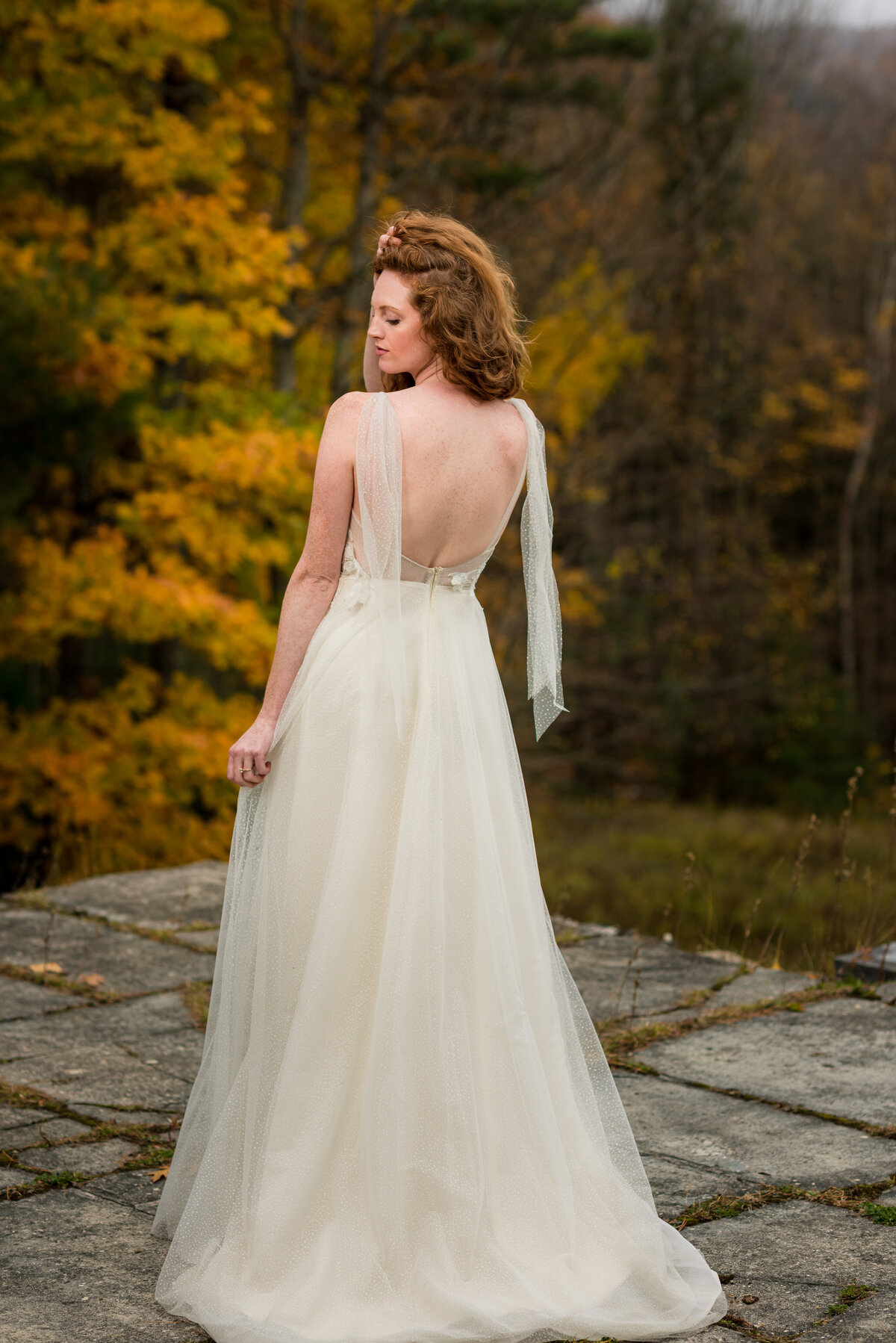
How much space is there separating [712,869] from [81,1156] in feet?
29.0

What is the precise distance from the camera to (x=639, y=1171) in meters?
2.52

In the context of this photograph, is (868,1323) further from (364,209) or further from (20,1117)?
(364,209)

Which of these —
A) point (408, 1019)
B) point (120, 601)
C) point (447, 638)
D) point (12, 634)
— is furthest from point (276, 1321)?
point (12, 634)

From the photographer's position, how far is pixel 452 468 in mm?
2457

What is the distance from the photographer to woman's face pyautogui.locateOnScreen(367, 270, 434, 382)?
97.0 inches

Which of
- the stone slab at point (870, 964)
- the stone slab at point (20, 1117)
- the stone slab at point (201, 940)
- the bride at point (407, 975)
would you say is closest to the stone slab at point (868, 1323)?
the bride at point (407, 975)

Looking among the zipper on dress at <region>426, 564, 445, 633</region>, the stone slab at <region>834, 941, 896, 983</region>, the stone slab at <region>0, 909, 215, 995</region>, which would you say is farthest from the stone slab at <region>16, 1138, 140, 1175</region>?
the stone slab at <region>834, 941, 896, 983</region>

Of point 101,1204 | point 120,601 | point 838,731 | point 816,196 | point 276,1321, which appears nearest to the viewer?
point 276,1321

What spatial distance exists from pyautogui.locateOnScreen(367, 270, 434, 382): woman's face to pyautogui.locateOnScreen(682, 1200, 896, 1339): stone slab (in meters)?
1.83

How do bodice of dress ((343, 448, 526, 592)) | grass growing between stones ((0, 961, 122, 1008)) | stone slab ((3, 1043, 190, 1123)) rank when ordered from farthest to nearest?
grass growing between stones ((0, 961, 122, 1008)) → stone slab ((3, 1043, 190, 1123)) → bodice of dress ((343, 448, 526, 592))

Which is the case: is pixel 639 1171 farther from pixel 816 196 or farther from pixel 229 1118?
pixel 816 196

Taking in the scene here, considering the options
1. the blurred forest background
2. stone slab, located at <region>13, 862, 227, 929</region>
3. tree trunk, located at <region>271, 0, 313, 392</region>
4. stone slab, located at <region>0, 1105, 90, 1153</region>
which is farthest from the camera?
tree trunk, located at <region>271, 0, 313, 392</region>

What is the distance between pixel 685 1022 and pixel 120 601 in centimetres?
506

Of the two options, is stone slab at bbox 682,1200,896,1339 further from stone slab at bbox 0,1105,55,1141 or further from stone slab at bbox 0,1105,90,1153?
stone slab at bbox 0,1105,55,1141
